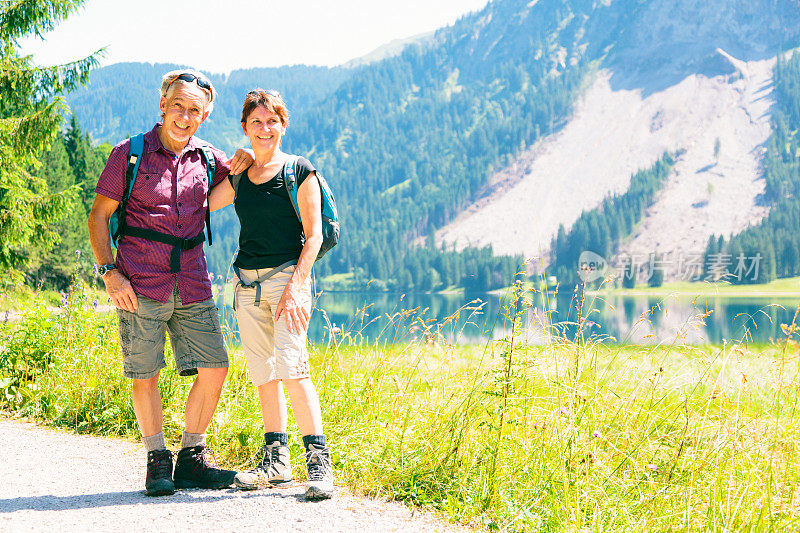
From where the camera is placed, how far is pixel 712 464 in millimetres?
3170

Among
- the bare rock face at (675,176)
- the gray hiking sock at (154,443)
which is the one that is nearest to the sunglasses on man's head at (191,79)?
the gray hiking sock at (154,443)

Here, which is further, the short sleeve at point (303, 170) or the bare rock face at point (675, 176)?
the bare rock face at point (675, 176)

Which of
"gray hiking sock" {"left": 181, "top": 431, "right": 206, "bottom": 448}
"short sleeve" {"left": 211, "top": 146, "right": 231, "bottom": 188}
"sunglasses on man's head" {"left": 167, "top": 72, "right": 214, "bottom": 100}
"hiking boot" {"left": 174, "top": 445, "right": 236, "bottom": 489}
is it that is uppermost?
"sunglasses on man's head" {"left": 167, "top": 72, "right": 214, "bottom": 100}

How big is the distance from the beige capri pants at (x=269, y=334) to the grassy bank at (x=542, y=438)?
67 centimetres

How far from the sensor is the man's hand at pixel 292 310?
3.25 meters

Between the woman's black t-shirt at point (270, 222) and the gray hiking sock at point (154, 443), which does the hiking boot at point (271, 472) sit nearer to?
the gray hiking sock at point (154, 443)

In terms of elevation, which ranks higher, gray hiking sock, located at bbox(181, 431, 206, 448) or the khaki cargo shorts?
the khaki cargo shorts

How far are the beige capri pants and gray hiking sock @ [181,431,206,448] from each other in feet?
1.62

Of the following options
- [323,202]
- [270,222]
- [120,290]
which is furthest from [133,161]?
[323,202]

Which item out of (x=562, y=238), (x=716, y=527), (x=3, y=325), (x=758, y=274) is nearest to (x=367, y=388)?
(x=716, y=527)

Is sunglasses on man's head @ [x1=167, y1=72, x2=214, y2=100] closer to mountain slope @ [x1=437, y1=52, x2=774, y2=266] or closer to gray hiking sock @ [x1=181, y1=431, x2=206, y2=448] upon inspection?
gray hiking sock @ [x1=181, y1=431, x2=206, y2=448]

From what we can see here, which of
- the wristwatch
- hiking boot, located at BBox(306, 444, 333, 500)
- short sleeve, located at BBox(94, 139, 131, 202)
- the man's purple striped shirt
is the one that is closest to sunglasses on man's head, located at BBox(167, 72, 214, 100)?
the man's purple striped shirt

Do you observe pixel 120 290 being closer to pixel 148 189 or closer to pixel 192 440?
pixel 148 189

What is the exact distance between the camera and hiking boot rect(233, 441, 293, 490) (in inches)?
132
